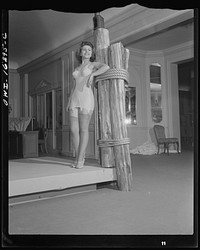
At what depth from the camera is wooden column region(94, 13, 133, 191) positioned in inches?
63.1

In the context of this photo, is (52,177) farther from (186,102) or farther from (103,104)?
(186,102)

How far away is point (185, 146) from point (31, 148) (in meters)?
1.53

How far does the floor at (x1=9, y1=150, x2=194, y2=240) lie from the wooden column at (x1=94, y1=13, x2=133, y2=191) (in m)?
0.09

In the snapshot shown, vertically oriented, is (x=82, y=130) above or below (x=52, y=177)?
above

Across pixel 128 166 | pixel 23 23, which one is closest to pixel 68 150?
pixel 128 166

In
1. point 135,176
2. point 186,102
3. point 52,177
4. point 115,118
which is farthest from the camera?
point 135,176

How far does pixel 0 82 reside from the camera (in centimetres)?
95

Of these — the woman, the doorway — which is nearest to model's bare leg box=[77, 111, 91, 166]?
the woman

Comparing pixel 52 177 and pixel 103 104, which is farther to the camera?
pixel 103 104

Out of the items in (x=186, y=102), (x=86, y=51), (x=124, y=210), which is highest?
(x=86, y=51)

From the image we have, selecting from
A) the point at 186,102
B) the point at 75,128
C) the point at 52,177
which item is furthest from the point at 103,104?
the point at 186,102

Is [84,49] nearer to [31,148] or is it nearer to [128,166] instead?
[128,166]

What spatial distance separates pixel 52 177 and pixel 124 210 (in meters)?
0.46

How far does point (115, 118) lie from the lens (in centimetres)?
162
